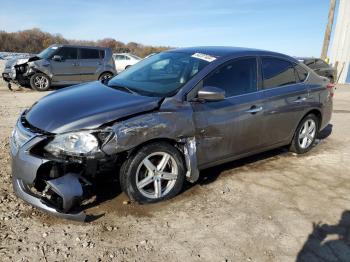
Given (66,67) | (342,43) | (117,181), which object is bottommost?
(117,181)

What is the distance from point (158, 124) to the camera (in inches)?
149

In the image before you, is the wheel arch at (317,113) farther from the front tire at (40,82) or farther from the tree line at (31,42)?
the tree line at (31,42)

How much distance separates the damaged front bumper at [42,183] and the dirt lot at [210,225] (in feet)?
0.71

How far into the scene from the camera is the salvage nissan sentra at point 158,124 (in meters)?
3.45

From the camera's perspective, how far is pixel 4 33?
71.1 metres

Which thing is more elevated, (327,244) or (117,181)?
(117,181)

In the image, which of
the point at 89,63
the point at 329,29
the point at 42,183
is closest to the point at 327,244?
the point at 42,183

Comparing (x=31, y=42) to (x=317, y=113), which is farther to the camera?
(x=31, y=42)

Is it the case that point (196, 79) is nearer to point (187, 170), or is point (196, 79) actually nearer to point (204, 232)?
point (187, 170)

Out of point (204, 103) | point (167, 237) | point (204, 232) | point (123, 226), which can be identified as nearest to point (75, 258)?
point (123, 226)

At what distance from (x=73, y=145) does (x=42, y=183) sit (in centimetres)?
50

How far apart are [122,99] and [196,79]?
35.2 inches

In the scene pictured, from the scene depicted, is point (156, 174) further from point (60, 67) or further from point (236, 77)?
point (60, 67)

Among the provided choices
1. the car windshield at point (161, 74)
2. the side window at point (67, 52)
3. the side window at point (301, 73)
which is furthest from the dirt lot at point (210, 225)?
the side window at point (67, 52)
